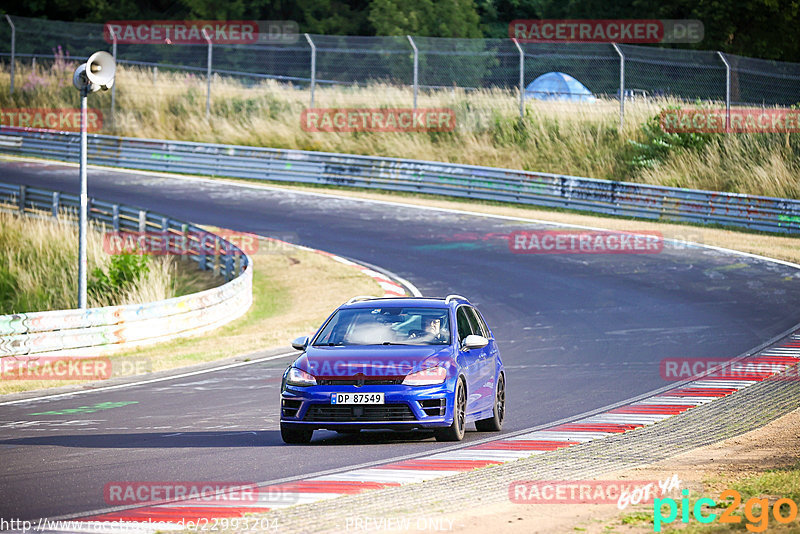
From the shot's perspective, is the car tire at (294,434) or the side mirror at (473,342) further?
the side mirror at (473,342)

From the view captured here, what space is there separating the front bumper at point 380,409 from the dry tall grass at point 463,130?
24.8m

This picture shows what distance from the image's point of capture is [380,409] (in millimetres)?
10852

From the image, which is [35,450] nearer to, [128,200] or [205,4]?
[128,200]

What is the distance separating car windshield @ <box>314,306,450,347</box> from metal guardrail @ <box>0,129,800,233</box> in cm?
2052

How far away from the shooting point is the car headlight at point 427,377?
10.9m

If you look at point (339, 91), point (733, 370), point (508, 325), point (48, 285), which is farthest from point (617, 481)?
point (339, 91)

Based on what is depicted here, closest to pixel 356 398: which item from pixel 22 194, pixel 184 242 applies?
pixel 184 242

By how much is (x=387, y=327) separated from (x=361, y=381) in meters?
1.20

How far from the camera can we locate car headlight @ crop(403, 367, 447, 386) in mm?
10883

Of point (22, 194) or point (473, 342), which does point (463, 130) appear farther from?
point (473, 342)

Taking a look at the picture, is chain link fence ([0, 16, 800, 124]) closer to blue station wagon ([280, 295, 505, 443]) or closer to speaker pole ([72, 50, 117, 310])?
speaker pole ([72, 50, 117, 310])

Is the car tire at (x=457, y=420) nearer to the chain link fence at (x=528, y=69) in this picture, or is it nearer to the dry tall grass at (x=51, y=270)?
the dry tall grass at (x=51, y=270)

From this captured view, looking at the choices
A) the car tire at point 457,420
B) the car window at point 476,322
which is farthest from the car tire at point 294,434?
the car window at point 476,322

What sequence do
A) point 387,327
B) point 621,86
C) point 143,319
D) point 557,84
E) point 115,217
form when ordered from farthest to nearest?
point 557,84, point 621,86, point 115,217, point 143,319, point 387,327
